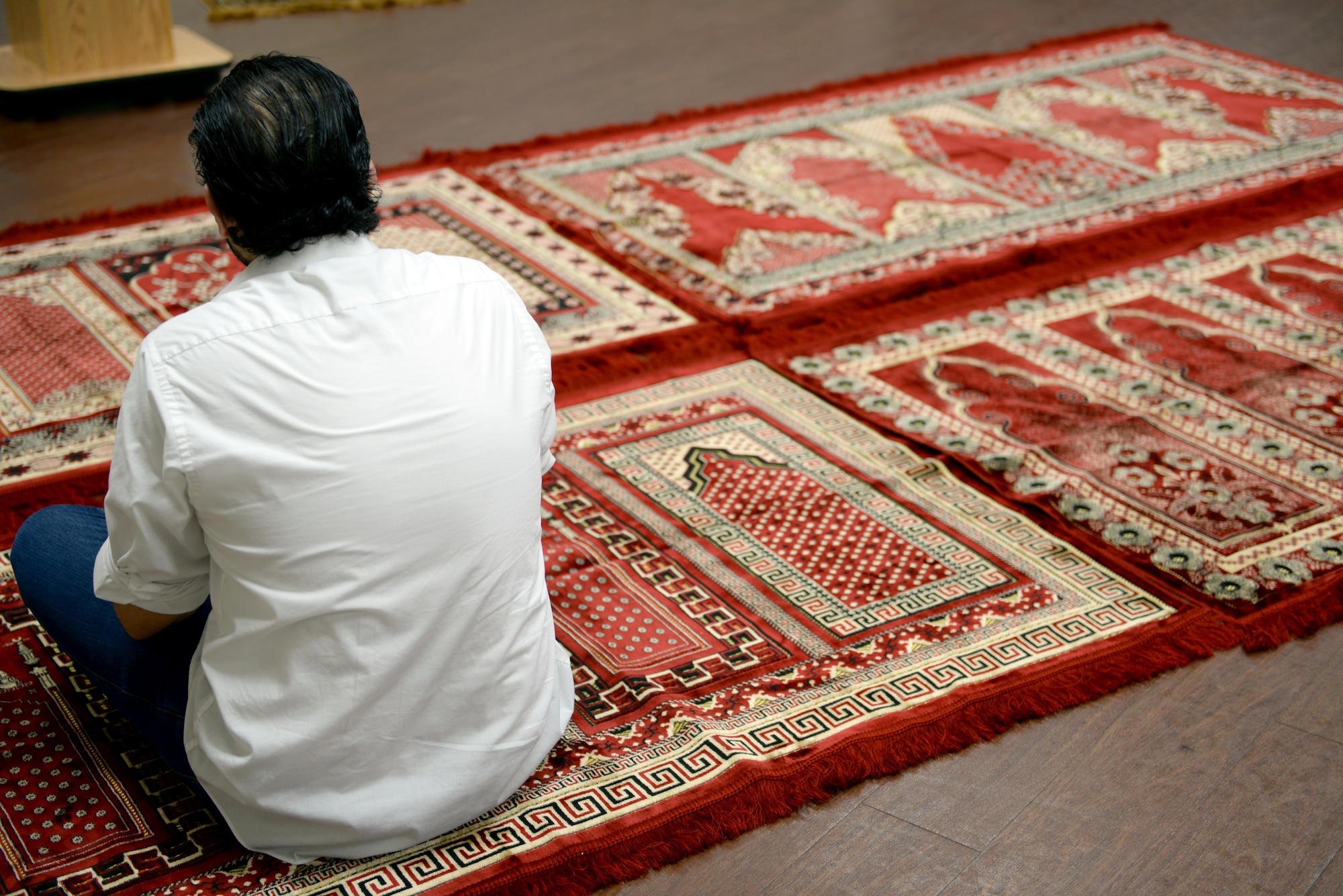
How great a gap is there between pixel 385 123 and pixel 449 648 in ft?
10.7

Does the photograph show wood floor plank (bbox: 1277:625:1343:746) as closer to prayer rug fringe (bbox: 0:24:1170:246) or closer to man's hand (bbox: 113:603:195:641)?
man's hand (bbox: 113:603:195:641)

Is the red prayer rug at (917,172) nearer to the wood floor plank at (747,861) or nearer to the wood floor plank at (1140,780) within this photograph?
the wood floor plank at (1140,780)

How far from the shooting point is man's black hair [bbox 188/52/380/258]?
1.42 m

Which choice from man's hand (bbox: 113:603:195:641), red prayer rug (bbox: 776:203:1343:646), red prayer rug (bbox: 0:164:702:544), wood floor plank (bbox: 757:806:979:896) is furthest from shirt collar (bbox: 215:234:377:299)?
red prayer rug (bbox: 776:203:1343:646)

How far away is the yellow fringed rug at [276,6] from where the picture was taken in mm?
5492

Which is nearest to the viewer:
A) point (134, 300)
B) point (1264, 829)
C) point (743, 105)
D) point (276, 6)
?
point (1264, 829)

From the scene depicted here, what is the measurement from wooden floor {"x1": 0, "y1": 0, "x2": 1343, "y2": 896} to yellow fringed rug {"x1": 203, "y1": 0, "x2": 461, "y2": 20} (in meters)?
0.07

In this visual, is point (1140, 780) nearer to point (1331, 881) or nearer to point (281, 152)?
point (1331, 881)

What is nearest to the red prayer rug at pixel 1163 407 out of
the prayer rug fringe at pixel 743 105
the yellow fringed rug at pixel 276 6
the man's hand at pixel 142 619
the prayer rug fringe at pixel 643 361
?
the prayer rug fringe at pixel 643 361

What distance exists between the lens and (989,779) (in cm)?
196

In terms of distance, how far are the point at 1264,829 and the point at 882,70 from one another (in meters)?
3.90

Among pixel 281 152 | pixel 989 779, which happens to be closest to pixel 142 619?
pixel 281 152

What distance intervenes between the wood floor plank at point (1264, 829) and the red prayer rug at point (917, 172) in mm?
1708

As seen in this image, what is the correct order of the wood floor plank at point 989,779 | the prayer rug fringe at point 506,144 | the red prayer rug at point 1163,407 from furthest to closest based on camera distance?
the prayer rug fringe at point 506,144, the red prayer rug at point 1163,407, the wood floor plank at point 989,779
